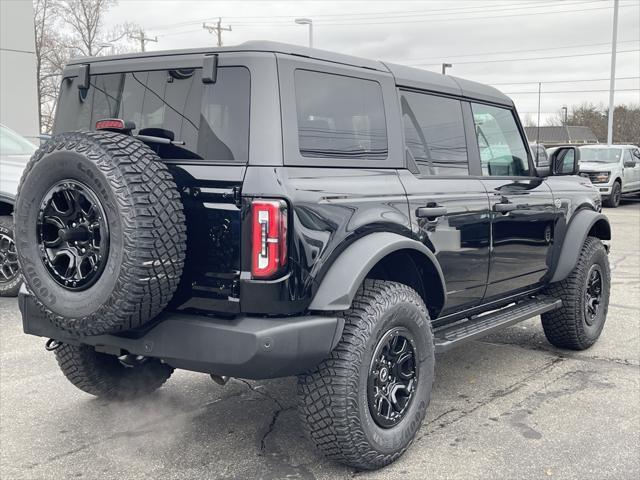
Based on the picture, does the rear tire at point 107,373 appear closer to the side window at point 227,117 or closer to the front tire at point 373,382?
the front tire at point 373,382

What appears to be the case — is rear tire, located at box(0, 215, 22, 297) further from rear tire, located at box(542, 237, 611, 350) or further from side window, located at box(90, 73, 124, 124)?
rear tire, located at box(542, 237, 611, 350)

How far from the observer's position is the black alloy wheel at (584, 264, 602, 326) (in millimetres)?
5398

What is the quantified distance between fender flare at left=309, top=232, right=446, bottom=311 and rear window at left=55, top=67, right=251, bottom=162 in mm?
639

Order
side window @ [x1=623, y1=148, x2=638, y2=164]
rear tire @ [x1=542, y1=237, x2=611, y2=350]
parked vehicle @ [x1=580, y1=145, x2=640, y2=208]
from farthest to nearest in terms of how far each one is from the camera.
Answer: side window @ [x1=623, y1=148, x2=638, y2=164], parked vehicle @ [x1=580, y1=145, x2=640, y2=208], rear tire @ [x1=542, y1=237, x2=611, y2=350]

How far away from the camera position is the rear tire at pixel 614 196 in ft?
62.3

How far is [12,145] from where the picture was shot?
7844 mm

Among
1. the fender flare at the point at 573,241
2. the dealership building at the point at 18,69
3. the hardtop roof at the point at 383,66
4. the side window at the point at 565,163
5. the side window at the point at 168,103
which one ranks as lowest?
the fender flare at the point at 573,241

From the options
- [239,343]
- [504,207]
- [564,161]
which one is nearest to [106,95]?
[239,343]

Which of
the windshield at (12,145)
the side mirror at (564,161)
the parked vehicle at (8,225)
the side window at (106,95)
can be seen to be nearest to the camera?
the side window at (106,95)

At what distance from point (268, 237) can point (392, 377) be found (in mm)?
1062

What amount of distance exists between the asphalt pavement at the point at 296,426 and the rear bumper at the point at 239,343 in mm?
627

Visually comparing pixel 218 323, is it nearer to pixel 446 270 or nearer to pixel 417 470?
pixel 417 470

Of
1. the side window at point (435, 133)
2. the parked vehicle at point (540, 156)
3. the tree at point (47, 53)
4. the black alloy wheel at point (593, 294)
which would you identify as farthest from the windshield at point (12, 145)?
the tree at point (47, 53)

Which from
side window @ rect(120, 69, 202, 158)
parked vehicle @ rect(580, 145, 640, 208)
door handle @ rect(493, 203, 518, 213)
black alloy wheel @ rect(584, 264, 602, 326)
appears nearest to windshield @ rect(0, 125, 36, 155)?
side window @ rect(120, 69, 202, 158)
